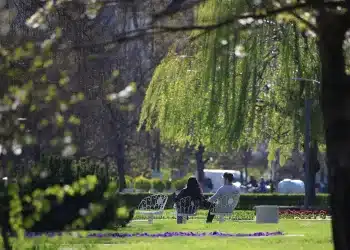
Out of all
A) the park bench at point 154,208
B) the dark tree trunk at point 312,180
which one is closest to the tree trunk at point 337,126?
the park bench at point 154,208

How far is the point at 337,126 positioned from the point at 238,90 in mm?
21736

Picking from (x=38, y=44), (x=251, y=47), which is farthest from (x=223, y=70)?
(x=38, y=44)

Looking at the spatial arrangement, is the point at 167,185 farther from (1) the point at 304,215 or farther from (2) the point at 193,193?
(2) the point at 193,193

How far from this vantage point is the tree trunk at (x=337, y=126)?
649 centimetres

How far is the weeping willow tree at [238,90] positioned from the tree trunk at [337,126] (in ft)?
56.7

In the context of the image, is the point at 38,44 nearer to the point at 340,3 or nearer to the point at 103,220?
the point at 340,3

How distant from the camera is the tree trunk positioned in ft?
21.3

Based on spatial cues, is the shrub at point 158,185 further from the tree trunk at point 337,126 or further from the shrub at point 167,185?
the tree trunk at point 337,126

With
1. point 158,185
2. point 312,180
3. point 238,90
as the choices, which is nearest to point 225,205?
point 238,90

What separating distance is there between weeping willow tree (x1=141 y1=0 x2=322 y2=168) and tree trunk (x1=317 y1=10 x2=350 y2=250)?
680 inches

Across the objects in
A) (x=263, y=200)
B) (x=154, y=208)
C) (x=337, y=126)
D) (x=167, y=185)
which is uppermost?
(x=337, y=126)

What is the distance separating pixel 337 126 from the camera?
21.3 feet

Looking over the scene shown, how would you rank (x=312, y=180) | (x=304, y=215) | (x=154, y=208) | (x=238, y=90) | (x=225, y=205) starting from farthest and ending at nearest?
(x=312, y=180) < (x=304, y=215) < (x=154, y=208) < (x=238, y=90) < (x=225, y=205)

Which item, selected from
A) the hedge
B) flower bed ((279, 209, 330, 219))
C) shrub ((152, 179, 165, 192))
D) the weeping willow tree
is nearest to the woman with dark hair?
the weeping willow tree
